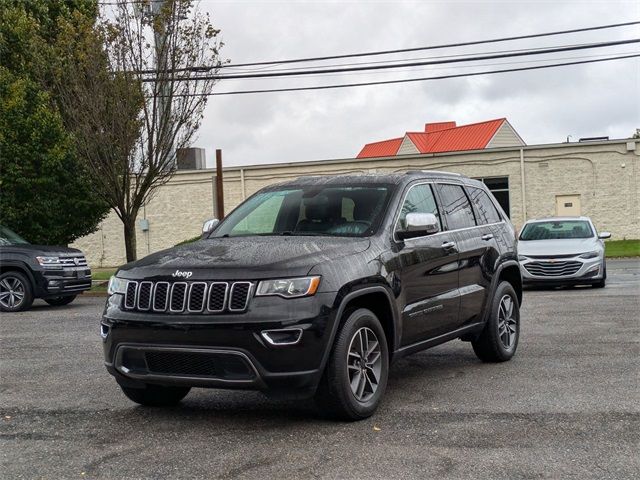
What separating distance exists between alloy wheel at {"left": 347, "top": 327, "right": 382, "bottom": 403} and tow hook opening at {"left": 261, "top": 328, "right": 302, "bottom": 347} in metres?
0.51

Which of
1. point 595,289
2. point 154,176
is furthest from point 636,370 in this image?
point 154,176

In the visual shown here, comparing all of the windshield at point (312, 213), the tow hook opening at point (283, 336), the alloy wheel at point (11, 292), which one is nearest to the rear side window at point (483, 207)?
the windshield at point (312, 213)

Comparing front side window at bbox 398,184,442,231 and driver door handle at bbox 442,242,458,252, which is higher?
front side window at bbox 398,184,442,231

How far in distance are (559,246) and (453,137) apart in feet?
130

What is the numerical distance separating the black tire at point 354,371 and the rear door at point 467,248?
1.46 metres

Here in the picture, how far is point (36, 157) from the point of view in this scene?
65.6 ft

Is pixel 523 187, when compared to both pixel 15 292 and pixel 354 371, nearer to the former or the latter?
pixel 15 292

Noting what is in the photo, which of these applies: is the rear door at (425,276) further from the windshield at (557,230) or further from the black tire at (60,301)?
the black tire at (60,301)

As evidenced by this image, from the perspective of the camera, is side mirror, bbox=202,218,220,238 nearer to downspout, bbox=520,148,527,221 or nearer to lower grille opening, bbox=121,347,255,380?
lower grille opening, bbox=121,347,255,380

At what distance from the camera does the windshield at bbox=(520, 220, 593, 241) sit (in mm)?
17141

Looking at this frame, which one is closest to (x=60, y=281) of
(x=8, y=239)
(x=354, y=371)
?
(x=8, y=239)

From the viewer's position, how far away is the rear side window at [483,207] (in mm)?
7984

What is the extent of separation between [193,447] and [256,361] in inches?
26.1

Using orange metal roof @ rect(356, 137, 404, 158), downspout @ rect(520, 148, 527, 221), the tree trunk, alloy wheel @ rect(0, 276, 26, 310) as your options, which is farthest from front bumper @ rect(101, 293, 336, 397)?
orange metal roof @ rect(356, 137, 404, 158)
